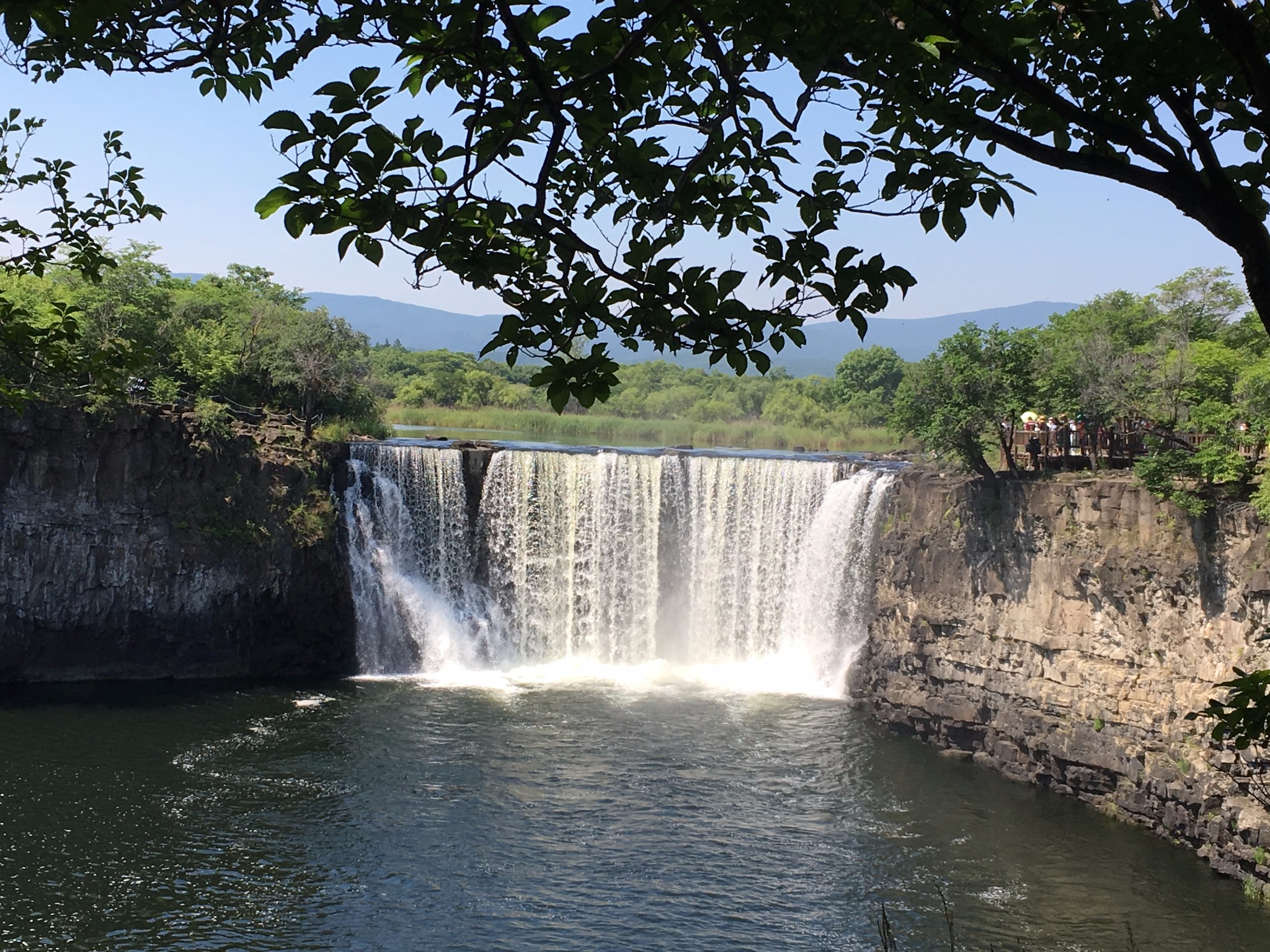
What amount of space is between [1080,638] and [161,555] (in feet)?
63.8

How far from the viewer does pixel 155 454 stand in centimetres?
2662

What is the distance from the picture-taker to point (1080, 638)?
22.2 m

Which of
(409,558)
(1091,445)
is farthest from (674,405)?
(1091,445)

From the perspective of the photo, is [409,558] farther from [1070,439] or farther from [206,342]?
[1070,439]

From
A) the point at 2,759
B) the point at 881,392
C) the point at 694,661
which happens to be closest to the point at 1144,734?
the point at 694,661

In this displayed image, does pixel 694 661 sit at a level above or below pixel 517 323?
below

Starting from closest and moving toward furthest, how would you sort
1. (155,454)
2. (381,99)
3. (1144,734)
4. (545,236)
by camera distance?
1. (381,99)
2. (545,236)
3. (1144,734)
4. (155,454)

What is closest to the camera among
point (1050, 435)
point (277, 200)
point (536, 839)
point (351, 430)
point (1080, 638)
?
point (277, 200)

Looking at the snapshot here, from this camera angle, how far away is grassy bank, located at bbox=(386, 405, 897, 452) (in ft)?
161

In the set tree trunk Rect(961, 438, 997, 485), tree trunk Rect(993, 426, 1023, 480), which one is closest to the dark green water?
tree trunk Rect(961, 438, 997, 485)

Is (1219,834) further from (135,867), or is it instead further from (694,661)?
(135,867)

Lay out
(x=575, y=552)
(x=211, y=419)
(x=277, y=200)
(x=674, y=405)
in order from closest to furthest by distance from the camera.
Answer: (x=277, y=200), (x=211, y=419), (x=575, y=552), (x=674, y=405)

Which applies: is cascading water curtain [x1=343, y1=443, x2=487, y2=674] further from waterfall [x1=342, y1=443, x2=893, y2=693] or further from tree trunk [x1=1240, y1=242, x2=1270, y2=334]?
tree trunk [x1=1240, y1=242, x2=1270, y2=334]

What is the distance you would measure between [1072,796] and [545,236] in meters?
20.5
